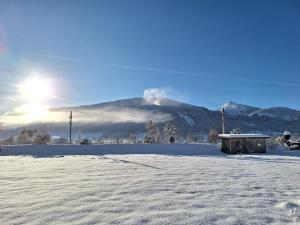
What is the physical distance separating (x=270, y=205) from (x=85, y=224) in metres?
3.82

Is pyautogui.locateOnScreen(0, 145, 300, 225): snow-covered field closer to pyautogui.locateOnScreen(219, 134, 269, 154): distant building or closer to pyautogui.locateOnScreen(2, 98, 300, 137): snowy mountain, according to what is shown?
pyautogui.locateOnScreen(219, 134, 269, 154): distant building

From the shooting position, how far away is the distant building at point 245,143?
28.3 metres

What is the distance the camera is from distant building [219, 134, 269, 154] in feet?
93.0

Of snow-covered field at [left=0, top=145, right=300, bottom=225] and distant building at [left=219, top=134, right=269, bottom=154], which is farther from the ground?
distant building at [left=219, top=134, right=269, bottom=154]

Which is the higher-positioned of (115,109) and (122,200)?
(115,109)

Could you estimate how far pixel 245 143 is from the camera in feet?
94.3

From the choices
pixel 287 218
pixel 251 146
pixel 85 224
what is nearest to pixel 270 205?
pixel 287 218

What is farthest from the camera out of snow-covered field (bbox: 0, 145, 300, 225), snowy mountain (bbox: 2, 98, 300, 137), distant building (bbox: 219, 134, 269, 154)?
snowy mountain (bbox: 2, 98, 300, 137)

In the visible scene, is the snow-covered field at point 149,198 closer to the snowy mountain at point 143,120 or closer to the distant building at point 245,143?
the distant building at point 245,143

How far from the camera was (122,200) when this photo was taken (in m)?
7.54

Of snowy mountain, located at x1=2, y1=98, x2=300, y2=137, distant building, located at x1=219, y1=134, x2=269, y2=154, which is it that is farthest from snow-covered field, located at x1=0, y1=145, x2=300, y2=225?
snowy mountain, located at x1=2, y1=98, x2=300, y2=137

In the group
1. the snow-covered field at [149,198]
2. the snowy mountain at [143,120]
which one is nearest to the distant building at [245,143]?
the snow-covered field at [149,198]

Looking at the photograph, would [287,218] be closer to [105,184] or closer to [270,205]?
[270,205]

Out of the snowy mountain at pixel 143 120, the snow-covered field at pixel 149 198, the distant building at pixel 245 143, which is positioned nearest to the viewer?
the snow-covered field at pixel 149 198
